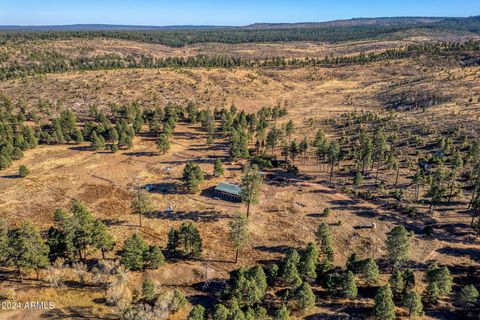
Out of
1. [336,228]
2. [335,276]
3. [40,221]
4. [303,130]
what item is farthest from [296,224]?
[303,130]

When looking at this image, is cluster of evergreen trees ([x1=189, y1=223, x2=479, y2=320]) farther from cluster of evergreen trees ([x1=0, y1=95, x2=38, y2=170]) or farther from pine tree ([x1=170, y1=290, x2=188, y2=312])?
cluster of evergreen trees ([x1=0, y1=95, x2=38, y2=170])

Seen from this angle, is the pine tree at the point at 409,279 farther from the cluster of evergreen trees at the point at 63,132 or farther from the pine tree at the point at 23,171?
the pine tree at the point at 23,171

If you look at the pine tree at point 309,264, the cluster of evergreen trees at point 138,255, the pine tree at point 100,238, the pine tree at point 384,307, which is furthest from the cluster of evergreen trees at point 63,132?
the pine tree at point 384,307

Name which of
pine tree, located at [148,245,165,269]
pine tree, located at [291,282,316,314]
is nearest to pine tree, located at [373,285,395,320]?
pine tree, located at [291,282,316,314]

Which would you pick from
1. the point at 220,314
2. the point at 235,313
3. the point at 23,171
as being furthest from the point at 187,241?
the point at 23,171

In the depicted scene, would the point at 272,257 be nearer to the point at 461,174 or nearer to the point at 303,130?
the point at 461,174

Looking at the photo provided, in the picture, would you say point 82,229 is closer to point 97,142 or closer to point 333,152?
point 97,142
